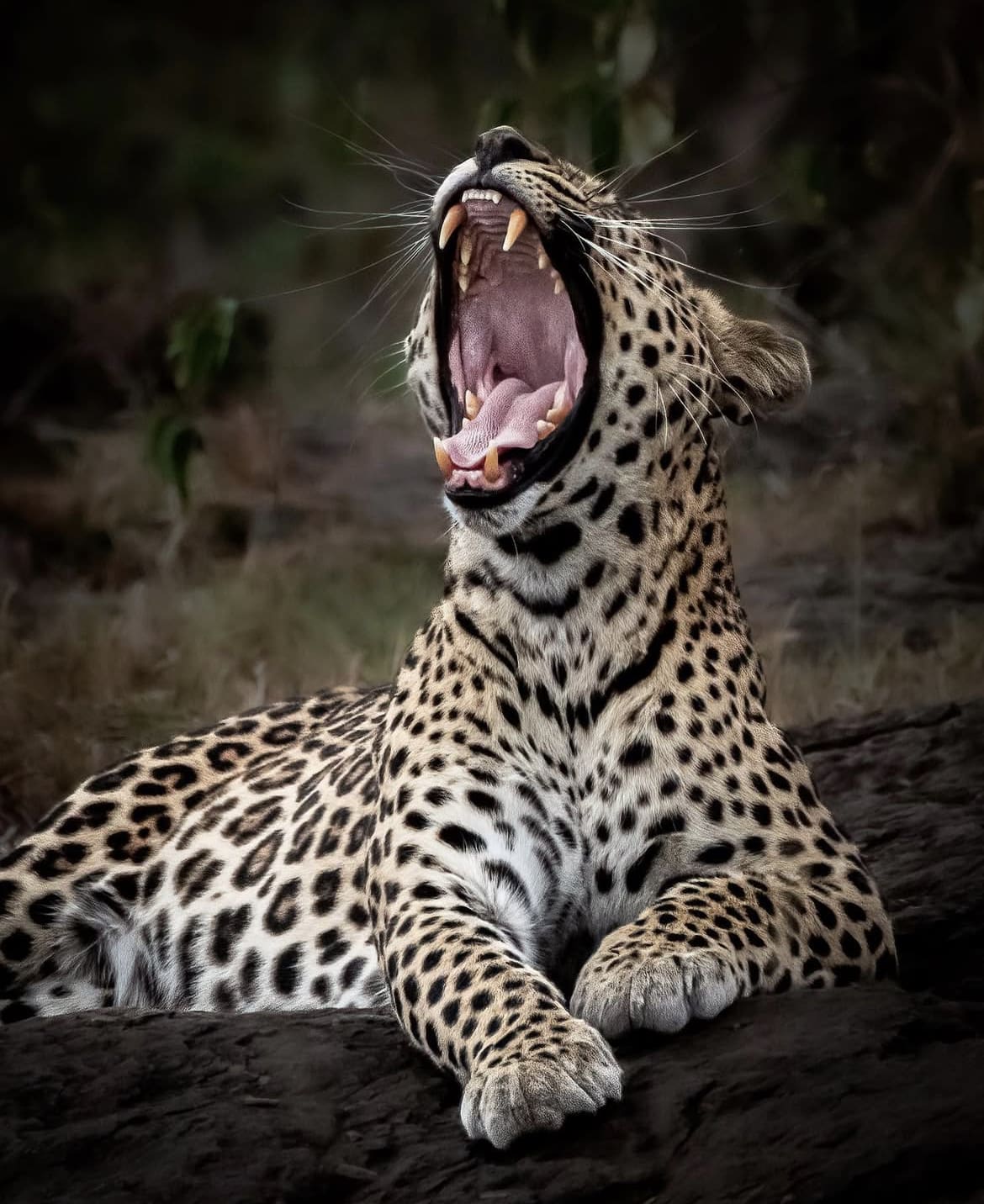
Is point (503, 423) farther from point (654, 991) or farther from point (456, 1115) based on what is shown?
point (456, 1115)

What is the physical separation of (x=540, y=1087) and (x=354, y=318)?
397 centimetres

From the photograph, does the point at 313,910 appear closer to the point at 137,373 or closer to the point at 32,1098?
the point at 32,1098

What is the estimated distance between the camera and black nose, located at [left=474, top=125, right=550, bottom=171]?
5215 millimetres

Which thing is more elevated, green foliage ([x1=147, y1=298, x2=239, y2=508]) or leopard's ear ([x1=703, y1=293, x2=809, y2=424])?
green foliage ([x1=147, y1=298, x2=239, y2=508])

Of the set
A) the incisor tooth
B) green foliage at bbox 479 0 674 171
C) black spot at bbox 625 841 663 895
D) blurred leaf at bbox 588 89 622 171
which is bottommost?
black spot at bbox 625 841 663 895

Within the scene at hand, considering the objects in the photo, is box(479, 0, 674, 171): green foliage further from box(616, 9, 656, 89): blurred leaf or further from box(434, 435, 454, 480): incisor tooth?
box(434, 435, 454, 480): incisor tooth

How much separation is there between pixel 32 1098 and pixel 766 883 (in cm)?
173

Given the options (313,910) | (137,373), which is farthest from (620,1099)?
(137,373)

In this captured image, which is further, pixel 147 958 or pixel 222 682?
pixel 222 682

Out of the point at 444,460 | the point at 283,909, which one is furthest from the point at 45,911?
the point at 444,460

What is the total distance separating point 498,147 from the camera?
522cm

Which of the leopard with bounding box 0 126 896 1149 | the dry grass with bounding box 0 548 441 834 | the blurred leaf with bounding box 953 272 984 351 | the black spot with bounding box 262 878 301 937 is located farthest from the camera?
the blurred leaf with bounding box 953 272 984 351

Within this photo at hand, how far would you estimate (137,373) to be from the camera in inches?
523

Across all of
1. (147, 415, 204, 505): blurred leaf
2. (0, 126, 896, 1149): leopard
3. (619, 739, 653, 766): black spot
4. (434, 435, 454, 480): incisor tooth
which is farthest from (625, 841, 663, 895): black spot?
(147, 415, 204, 505): blurred leaf
